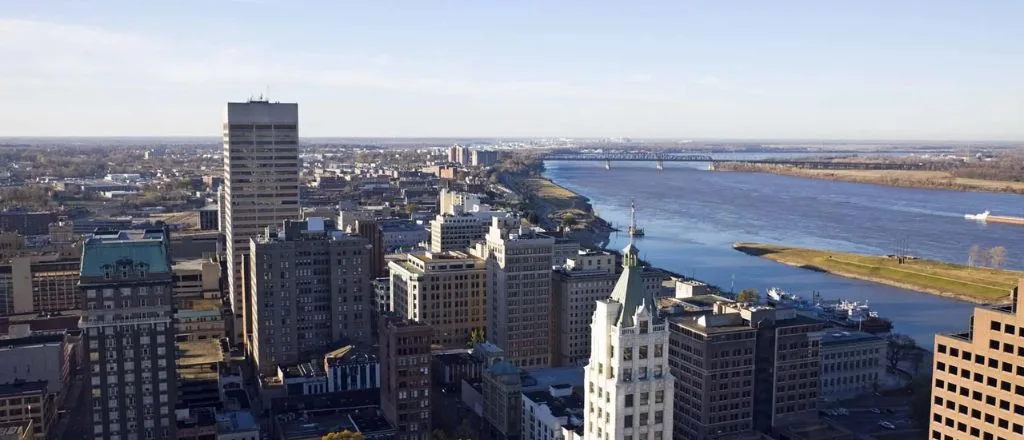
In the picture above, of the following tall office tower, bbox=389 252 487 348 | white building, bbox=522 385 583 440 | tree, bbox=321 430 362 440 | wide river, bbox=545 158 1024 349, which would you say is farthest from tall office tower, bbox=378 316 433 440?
wide river, bbox=545 158 1024 349

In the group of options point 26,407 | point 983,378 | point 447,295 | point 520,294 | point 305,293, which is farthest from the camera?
point 447,295

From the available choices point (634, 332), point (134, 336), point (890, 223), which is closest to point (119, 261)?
point (134, 336)

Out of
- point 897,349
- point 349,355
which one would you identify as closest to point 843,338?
point 897,349

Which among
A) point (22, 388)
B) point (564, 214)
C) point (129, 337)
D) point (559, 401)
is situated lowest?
point (559, 401)

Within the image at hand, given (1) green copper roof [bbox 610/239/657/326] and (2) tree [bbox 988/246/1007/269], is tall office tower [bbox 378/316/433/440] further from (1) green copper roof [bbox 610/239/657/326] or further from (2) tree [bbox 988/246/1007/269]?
(2) tree [bbox 988/246/1007/269]

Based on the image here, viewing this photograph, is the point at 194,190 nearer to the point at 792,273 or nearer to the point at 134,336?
the point at 792,273

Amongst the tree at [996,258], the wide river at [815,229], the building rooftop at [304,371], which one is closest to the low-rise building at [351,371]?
the building rooftop at [304,371]

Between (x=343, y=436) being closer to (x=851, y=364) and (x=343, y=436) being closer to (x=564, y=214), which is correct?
(x=851, y=364)
